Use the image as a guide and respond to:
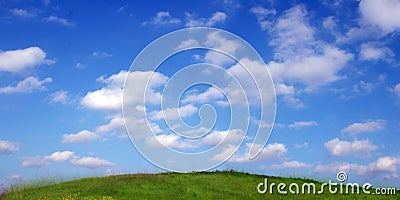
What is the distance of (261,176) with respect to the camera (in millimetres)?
37938

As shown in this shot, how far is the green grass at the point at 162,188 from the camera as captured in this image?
97.5 feet

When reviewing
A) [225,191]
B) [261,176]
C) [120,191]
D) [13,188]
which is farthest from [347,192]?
[13,188]

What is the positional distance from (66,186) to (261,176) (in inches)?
555

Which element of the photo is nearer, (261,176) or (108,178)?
(108,178)

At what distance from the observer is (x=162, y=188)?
3112cm

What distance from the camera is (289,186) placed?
34906 millimetres

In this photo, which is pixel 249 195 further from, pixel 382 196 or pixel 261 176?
pixel 382 196

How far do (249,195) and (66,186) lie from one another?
11967 mm

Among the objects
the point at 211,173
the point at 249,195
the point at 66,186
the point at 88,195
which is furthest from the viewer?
the point at 211,173

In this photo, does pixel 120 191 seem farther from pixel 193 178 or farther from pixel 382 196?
pixel 382 196

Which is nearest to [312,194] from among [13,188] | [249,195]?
[249,195]

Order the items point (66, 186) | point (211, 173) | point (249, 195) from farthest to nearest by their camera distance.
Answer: point (211, 173)
point (66, 186)
point (249, 195)

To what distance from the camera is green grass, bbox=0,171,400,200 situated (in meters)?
29.7

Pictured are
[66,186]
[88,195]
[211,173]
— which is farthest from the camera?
[211,173]
